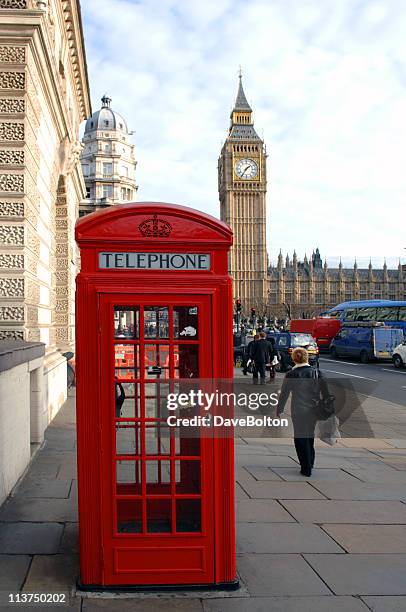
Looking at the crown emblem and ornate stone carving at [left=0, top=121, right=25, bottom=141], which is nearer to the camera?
the crown emblem

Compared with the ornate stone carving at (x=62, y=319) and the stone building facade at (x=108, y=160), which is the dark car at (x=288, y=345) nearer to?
the ornate stone carving at (x=62, y=319)

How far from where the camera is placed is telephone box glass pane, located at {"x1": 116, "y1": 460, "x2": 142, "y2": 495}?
→ 13.9 ft

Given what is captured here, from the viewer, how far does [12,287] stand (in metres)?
8.36

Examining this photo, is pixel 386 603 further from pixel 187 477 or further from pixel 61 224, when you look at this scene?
pixel 61 224

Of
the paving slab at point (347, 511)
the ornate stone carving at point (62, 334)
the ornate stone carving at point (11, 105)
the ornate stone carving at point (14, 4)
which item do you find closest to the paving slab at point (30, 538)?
the paving slab at point (347, 511)

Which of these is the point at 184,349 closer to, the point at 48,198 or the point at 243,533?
the point at 243,533

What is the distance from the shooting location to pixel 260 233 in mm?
115188

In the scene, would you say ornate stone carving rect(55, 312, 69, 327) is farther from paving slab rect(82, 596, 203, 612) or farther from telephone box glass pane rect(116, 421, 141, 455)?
paving slab rect(82, 596, 203, 612)

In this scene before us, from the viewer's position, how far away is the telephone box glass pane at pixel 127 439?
427 cm

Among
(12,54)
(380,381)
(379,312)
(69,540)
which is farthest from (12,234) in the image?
(379,312)

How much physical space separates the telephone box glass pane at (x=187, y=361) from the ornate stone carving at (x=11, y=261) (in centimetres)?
458

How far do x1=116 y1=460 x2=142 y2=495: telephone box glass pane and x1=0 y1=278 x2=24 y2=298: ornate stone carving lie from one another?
4.61 m

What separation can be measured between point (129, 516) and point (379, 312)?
36.9 meters

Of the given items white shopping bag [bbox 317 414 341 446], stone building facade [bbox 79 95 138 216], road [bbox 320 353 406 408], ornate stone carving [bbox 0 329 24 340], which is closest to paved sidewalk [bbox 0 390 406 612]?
white shopping bag [bbox 317 414 341 446]
